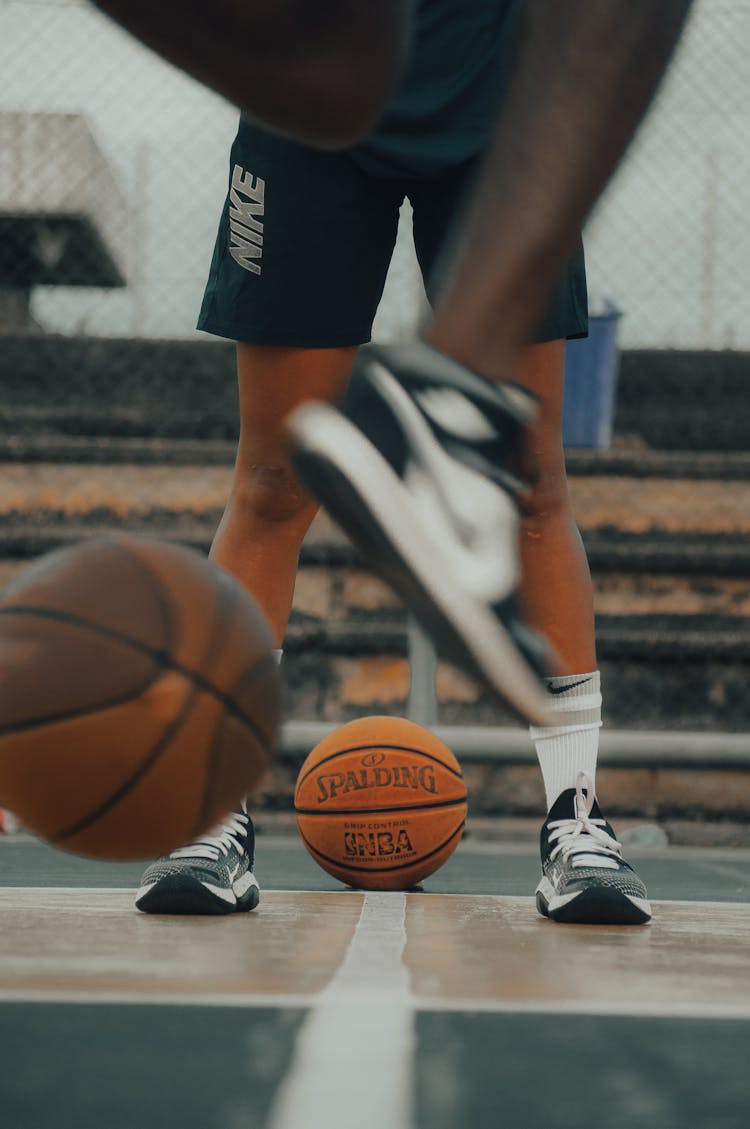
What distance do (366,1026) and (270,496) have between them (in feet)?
3.82

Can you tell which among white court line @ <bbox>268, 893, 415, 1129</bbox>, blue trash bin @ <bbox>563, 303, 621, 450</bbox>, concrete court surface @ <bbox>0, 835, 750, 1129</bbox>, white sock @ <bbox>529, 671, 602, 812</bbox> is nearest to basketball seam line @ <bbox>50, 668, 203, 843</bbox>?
concrete court surface @ <bbox>0, 835, 750, 1129</bbox>

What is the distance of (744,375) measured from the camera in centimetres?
582

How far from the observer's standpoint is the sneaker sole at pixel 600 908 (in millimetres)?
1773

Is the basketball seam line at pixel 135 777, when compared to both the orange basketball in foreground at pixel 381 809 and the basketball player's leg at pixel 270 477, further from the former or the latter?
the orange basketball in foreground at pixel 381 809

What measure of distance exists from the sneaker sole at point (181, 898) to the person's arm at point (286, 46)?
108cm

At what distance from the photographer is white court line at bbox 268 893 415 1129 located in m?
0.82

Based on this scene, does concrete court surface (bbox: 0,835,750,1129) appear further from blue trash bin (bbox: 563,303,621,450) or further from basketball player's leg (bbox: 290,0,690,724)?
blue trash bin (bbox: 563,303,621,450)

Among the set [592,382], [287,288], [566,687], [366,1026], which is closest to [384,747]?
[566,687]

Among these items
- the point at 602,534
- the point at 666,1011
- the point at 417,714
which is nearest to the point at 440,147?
the point at 666,1011

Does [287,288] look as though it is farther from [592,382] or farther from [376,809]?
[592,382]

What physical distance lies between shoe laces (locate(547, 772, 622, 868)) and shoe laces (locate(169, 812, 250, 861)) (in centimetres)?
45

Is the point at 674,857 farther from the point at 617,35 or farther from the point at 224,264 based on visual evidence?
the point at 617,35

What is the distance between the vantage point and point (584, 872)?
1.82 meters

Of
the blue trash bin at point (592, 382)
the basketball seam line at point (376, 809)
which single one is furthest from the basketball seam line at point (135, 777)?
the blue trash bin at point (592, 382)
